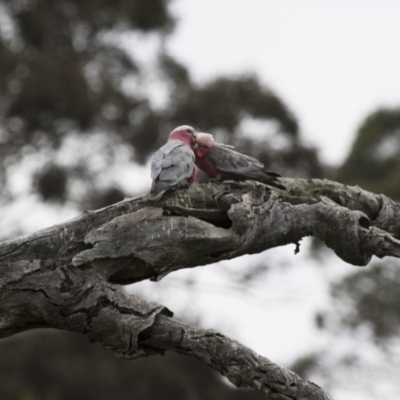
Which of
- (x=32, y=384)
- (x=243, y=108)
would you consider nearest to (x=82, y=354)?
(x=32, y=384)

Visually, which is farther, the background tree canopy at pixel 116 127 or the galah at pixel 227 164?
the background tree canopy at pixel 116 127

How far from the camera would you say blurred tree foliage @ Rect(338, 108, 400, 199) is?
65.4 ft

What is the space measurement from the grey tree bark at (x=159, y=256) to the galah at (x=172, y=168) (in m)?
0.07

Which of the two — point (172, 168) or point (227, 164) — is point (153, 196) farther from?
point (227, 164)

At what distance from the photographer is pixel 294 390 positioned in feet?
12.6

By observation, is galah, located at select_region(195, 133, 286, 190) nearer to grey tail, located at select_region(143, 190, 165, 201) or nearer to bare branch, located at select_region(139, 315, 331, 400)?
grey tail, located at select_region(143, 190, 165, 201)

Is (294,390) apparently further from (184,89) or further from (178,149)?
(184,89)

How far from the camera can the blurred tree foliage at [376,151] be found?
785 inches

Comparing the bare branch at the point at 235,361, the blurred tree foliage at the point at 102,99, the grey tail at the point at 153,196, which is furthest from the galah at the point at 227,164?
the blurred tree foliage at the point at 102,99

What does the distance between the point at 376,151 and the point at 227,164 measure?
15.8 m

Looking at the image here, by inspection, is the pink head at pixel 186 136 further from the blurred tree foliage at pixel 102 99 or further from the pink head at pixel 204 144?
the blurred tree foliage at pixel 102 99

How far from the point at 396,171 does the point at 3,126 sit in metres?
7.27

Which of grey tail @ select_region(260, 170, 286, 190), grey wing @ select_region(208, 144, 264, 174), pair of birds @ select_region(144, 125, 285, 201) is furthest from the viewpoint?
grey wing @ select_region(208, 144, 264, 174)

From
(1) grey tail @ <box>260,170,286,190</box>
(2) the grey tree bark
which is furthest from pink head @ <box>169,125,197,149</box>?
(2) the grey tree bark
